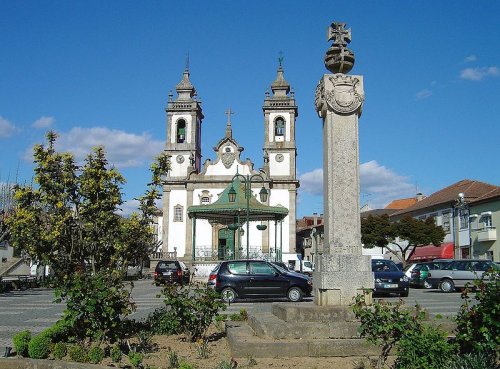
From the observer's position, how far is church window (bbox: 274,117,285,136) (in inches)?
2026

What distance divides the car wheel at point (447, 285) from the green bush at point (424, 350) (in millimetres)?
19767

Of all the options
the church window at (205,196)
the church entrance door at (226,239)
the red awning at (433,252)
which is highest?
the church window at (205,196)

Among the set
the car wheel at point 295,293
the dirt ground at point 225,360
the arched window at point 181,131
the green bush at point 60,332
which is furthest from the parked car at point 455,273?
the arched window at point 181,131

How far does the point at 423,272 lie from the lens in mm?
26219

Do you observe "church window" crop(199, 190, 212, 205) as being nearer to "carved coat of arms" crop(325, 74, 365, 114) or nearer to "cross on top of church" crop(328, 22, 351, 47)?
"cross on top of church" crop(328, 22, 351, 47)

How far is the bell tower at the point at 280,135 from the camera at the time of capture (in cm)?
5016

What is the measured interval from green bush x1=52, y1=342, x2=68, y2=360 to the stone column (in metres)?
3.97

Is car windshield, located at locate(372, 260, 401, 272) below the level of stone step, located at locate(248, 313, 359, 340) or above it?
above

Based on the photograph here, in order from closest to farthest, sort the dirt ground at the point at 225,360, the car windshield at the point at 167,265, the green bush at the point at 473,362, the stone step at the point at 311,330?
the green bush at the point at 473,362 → the dirt ground at the point at 225,360 → the stone step at the point at 311,330 → the car windshield at the point at 167,265

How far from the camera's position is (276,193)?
49406mm

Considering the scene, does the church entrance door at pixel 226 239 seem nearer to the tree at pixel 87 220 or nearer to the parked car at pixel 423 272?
the parked car at pixel 423 272

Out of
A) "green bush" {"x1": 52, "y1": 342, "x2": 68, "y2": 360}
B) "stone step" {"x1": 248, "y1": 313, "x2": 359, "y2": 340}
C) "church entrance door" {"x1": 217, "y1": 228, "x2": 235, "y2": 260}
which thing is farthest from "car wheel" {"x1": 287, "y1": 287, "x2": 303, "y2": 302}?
"church entrance door" {"x1": 217, "y1": 228, "x2": 235, "y2": 260}

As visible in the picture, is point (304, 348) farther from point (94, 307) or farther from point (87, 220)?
point (87, 220)

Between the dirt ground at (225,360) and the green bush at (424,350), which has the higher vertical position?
the green bush at (424,350)
